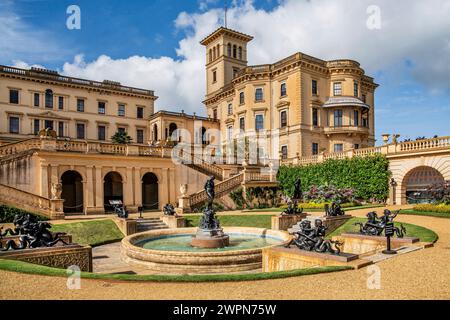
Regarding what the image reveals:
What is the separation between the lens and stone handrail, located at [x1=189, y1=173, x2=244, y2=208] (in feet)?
94.4

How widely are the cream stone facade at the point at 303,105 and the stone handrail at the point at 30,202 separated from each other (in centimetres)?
2956

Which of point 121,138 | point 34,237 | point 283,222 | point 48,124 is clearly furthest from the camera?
point 121,138

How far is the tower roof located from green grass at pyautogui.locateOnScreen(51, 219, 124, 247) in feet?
150

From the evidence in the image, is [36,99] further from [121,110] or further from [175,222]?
[175,222]

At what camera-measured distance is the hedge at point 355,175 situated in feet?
97.4

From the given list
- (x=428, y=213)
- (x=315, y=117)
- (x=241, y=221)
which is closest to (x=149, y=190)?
(x=241, y=221)

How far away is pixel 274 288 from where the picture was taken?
7.84 m

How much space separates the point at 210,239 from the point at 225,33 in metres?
49.9

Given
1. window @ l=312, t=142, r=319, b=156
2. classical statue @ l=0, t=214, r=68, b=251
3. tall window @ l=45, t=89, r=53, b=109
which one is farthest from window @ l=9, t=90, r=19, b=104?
classical statue @ l=0, t=214, r=68, b=251

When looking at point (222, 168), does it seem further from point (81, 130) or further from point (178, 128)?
point (81, 130)

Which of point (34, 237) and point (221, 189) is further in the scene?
point (221, 189)
